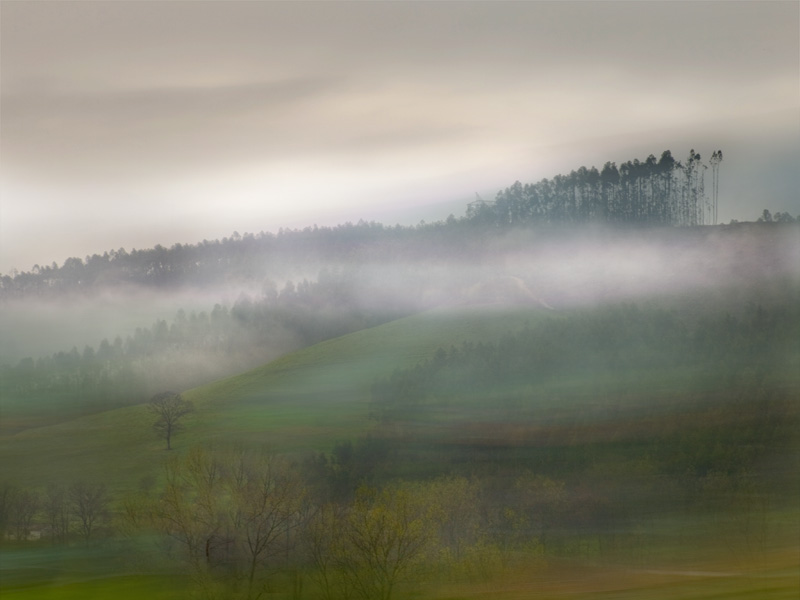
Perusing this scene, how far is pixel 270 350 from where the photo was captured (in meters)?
69.9

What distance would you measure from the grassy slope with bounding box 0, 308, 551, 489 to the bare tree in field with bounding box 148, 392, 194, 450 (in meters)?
0.63

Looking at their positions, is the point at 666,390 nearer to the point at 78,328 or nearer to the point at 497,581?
the point at 497,581

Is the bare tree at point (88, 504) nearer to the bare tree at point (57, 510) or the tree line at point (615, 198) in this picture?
the bare tree at point (57, 510)

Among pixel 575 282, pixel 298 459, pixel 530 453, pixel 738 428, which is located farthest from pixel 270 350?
pixel 738 428

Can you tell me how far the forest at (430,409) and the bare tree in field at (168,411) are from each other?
24 centimetres

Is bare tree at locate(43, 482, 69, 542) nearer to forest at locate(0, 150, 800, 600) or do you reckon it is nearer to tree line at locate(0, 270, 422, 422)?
forest at locate(0, 150, 800, 600)

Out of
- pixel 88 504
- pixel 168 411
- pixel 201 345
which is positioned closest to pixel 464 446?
pixel 168 411

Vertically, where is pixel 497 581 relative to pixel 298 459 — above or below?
below

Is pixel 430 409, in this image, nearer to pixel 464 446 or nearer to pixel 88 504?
pixel 464 446

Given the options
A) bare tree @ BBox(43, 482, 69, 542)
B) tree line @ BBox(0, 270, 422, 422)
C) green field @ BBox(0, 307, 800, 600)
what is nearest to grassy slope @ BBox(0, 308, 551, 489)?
green field @ BBox(0, 307, 800, 600)

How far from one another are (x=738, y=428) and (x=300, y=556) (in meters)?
32.7

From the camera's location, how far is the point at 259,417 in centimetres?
5866

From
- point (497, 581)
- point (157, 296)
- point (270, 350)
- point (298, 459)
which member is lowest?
point (497, 581)

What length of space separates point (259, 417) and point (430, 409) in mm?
11883
